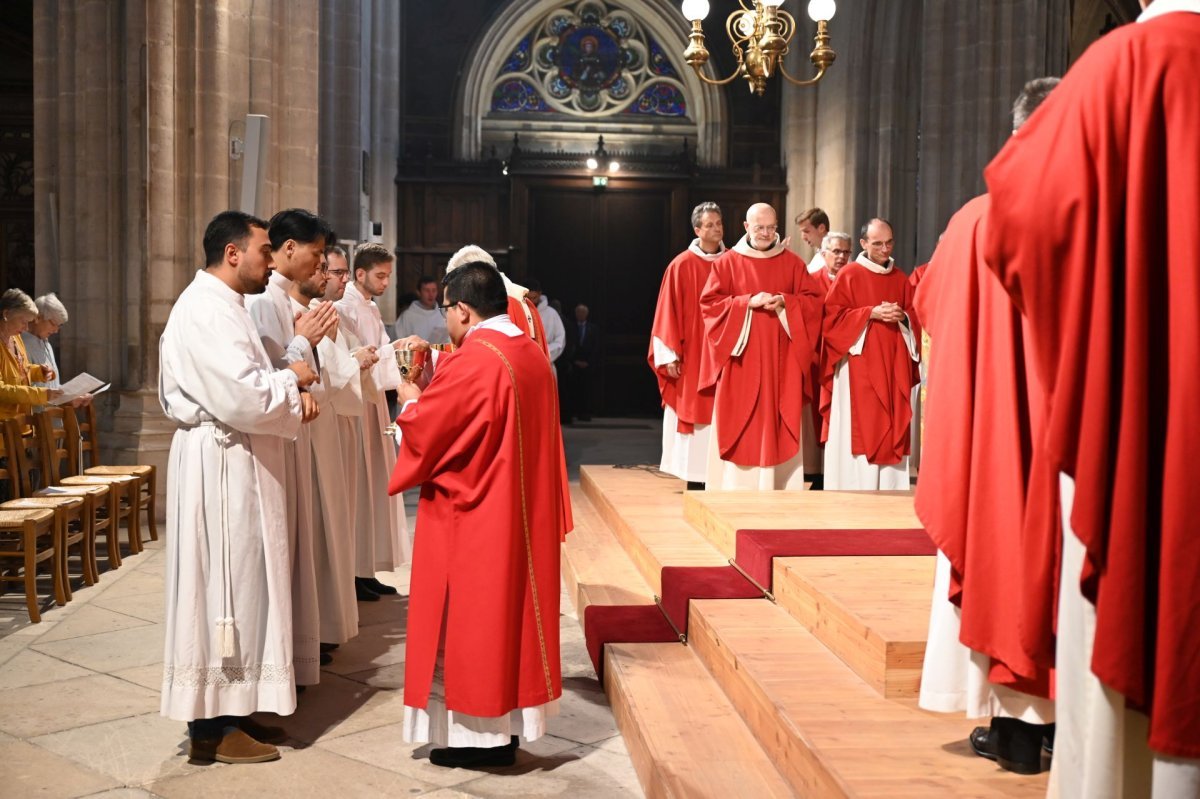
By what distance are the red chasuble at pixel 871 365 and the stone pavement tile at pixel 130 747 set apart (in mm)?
4478

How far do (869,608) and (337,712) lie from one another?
1.99 meters

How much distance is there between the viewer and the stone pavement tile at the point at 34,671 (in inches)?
189

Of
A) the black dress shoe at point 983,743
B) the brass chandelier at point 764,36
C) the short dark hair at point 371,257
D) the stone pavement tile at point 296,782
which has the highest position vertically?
the brass chandelier at point 764,36

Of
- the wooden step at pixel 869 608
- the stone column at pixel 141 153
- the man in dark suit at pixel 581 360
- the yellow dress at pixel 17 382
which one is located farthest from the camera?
the man in dark suit at pixel 581 360

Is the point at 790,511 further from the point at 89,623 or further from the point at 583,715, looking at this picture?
the point at 89,623

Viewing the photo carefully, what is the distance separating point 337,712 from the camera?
450cm

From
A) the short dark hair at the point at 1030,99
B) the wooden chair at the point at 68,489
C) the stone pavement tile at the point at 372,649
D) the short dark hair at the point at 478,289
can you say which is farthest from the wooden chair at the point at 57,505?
the short dark hair at the point at 1030,99

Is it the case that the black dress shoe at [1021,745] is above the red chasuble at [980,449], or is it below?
below

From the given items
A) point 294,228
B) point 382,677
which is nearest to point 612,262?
point 382,677

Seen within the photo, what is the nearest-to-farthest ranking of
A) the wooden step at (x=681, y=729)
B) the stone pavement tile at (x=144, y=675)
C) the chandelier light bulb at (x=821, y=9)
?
the wooden step at (x=681, y=729) < the stone pavement tile at (x=144, y=675) < the chandelier light bulb at (x=821, y=9)

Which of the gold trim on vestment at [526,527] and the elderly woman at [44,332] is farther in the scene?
the elderly woman at [44,332]

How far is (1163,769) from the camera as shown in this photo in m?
1.69

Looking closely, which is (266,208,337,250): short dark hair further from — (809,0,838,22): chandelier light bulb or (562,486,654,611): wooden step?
(809,0,838,22): chandelier light bulb

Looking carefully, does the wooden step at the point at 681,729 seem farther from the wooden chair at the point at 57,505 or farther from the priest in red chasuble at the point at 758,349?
the wooden chair at the point at 57,505
